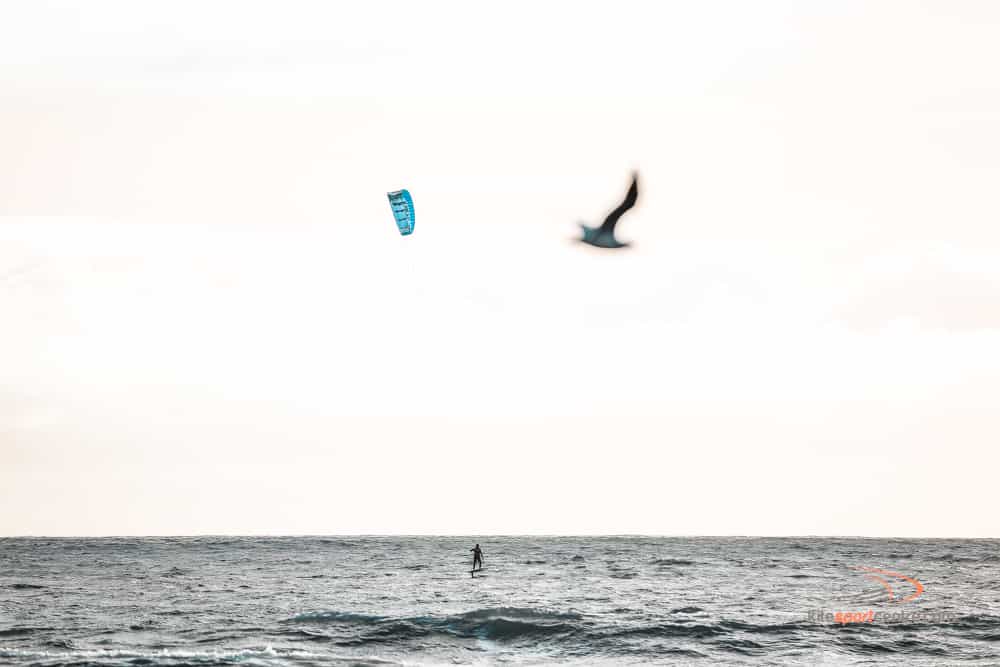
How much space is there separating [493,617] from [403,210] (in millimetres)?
16023

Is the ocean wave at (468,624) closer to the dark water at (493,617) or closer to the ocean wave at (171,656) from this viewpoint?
the dark water at (493,617)

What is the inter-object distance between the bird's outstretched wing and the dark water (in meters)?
19.5

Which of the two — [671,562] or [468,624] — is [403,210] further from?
[671,562]

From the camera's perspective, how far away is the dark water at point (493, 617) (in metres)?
31.8

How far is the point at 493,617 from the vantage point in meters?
38.8

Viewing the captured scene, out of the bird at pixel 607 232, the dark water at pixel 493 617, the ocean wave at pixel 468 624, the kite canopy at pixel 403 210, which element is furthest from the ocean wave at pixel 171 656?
the bird at pixel 607 232

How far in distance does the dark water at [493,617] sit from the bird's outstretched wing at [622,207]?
769 inches

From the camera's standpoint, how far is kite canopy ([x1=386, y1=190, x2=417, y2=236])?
2980 cm

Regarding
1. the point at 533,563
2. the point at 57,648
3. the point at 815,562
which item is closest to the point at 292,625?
the point at 57,648

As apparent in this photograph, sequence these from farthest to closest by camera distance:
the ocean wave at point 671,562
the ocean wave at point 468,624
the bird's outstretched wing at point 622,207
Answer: the ocean wave at point 671,562 → the ocean wave at point 468,624 → the bird's outstretched wing at point 622,207

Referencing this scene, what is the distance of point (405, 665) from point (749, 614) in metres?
16.9

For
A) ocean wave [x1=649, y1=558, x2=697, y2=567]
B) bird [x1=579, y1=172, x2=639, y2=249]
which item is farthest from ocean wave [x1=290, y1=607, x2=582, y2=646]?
ocean wave [x1=649, y1=558, x2=697, y2=567]

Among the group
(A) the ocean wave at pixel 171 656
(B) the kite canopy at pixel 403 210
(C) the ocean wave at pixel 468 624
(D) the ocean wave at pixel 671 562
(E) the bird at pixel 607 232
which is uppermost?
(B) the kite canopy at pixel 403 210

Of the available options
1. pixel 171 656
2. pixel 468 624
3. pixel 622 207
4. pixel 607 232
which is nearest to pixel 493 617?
pixel 468 624
